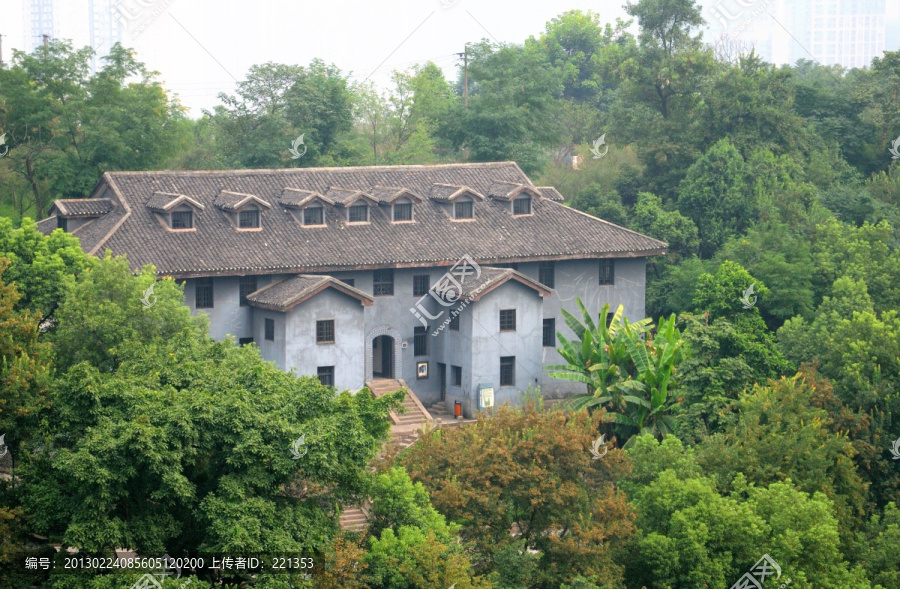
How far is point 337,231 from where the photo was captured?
42.8 meters

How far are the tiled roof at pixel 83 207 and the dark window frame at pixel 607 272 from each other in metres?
18.4

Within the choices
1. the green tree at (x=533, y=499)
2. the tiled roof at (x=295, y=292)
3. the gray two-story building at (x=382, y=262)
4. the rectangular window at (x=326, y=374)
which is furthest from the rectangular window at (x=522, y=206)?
the green tree at (x=533, y=499)

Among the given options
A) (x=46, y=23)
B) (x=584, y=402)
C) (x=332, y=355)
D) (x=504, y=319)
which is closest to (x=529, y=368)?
(x=504, y=319)

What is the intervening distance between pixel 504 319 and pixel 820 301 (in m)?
12.4

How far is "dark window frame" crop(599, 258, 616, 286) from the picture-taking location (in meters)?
46.4

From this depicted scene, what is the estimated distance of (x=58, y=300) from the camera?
3375 centimetres

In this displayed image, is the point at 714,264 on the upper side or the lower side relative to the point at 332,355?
upper

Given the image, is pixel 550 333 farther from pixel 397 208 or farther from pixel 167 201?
pixel 167 201

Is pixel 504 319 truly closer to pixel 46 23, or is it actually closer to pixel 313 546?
pixel 313 546

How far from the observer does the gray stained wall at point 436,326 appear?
1576 inches

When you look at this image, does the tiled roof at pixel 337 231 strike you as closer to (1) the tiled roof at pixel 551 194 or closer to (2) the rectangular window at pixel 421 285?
(1) the tiled roof at pixel 551 194

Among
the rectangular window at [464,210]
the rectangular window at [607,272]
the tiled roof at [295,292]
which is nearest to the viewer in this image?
the tiled roof at [295,292]

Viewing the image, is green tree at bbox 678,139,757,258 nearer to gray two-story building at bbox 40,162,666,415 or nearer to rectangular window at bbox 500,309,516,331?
gray two-story building at bbox 40,162,666,415

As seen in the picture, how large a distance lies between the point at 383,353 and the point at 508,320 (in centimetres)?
484
